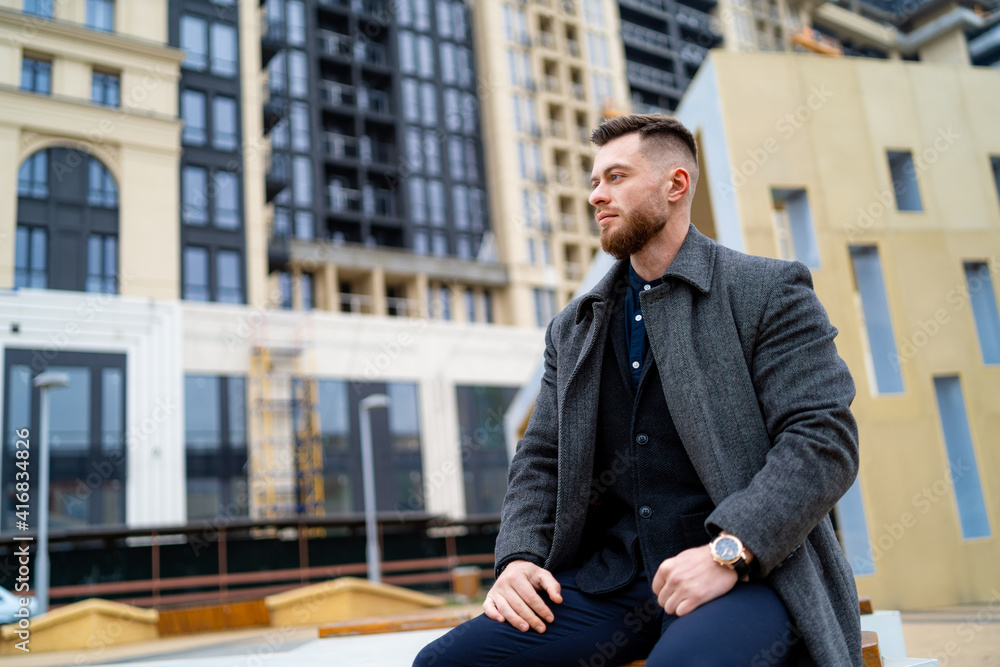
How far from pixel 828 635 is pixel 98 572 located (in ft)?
67.0

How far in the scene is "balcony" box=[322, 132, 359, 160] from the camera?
132 feet

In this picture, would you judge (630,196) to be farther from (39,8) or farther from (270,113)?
(270,113)

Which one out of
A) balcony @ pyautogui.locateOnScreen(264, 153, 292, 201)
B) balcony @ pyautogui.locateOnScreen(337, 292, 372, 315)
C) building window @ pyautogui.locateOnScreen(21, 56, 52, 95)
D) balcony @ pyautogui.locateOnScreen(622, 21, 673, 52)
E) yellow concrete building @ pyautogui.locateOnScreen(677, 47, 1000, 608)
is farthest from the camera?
balcony @ pyautogui.locateOnScreen(622, 21, 673, 52)

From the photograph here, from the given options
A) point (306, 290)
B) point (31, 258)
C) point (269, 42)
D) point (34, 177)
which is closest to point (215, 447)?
point (31, 258)

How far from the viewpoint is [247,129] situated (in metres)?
31.7

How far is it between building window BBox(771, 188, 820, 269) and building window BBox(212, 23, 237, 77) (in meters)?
27.0

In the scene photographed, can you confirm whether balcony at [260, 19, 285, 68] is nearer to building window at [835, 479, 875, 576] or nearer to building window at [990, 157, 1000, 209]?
building window at [990, 157, 1000, 209]

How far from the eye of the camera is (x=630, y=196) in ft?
7.03

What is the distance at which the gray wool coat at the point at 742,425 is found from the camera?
1.73m

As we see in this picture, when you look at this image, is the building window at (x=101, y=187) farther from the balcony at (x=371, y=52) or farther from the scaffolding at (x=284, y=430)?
the balcony at (x=371, y=52)

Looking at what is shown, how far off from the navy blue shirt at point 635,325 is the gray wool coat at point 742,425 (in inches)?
2.3

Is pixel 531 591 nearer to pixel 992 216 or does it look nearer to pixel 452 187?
pixel 992 216

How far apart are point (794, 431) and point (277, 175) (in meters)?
37.5
